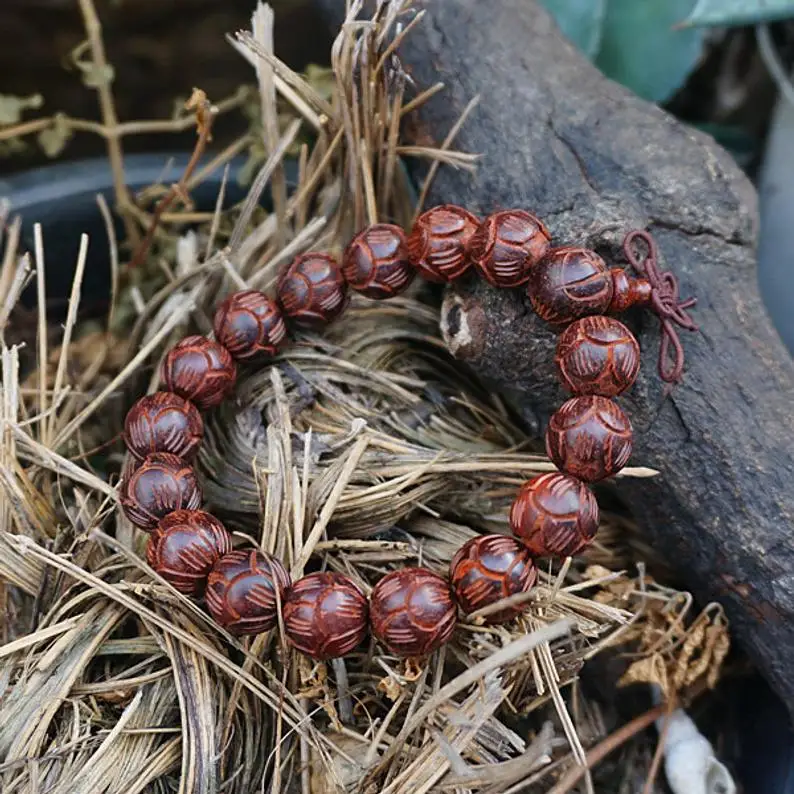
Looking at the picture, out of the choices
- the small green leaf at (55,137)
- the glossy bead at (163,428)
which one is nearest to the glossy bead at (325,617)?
the glossy bead at (163,428)

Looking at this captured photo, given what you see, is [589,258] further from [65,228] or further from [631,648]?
[65,228]

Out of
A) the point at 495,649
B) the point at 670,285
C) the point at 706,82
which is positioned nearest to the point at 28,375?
the point at 495,649

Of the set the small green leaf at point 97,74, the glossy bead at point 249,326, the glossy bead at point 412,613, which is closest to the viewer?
the glossy bead at point 412,613

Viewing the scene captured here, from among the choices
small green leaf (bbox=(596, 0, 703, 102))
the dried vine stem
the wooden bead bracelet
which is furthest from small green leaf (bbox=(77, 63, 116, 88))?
small green leaf (bbox=(596, 0, 703, 102))

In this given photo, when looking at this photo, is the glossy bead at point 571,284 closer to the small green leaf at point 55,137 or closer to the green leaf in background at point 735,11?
the green leaf in background at point 735,11

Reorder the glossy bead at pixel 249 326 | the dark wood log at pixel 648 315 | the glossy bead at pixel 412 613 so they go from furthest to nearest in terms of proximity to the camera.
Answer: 1. the glossy bead at pixel 249 326
2. the dark wood log at pixel 648 315
3. the glossy bead at pixel 412 613

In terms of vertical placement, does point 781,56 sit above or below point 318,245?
above

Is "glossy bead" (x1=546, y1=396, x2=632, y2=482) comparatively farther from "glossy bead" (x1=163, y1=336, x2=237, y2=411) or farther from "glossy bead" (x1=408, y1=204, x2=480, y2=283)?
"glossy bead" (x1=163, y1=336, x2=237, y2=411)

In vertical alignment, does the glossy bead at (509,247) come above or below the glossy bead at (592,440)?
above

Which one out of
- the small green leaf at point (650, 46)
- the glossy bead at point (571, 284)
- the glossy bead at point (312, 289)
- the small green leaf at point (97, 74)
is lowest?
the glossy bead at point (312, 289)
